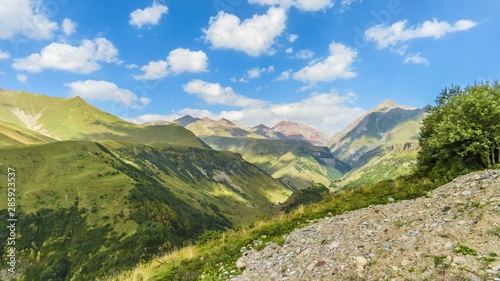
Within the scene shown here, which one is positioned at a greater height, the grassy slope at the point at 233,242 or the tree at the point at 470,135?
the tree at the point at 470,135

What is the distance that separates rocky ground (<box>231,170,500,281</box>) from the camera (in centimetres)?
903

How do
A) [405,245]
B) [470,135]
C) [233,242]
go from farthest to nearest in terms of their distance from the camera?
[470,135]
[233,242]
[405,245]

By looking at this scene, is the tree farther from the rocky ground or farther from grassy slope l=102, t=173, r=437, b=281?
the rocky ground

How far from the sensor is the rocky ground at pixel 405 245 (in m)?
9.03

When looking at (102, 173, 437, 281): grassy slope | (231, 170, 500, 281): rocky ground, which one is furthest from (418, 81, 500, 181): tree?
(231, 170, 500, 281): rocky ground

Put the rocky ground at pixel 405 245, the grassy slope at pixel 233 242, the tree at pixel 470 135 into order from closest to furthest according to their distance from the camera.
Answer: the rocky ground at pixel 405 245, the grassy slope at pixel 233 242, the tree at pixel 470 135

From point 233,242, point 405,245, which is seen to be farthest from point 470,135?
point 233,242

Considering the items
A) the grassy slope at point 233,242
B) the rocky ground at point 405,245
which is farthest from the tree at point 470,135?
the rocky ground at point 405,245

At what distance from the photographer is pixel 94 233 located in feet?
527

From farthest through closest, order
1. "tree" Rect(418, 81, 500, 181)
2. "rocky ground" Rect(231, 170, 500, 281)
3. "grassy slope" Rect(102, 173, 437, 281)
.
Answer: "tree" Rect(418, 81, 500, 181) → "grassy slope" Rect(102, 173, 437, 281) → "rocky ground" Rect(231, 170, 500, 281)

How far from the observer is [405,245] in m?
10.8

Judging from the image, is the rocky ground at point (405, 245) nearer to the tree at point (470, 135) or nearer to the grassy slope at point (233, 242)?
the grassy slope at point (233, 242)

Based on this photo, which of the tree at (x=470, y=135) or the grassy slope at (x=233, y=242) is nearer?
the grassy slope at (x=233, y=242)

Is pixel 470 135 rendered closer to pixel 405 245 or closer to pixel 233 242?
pixel 405 245
